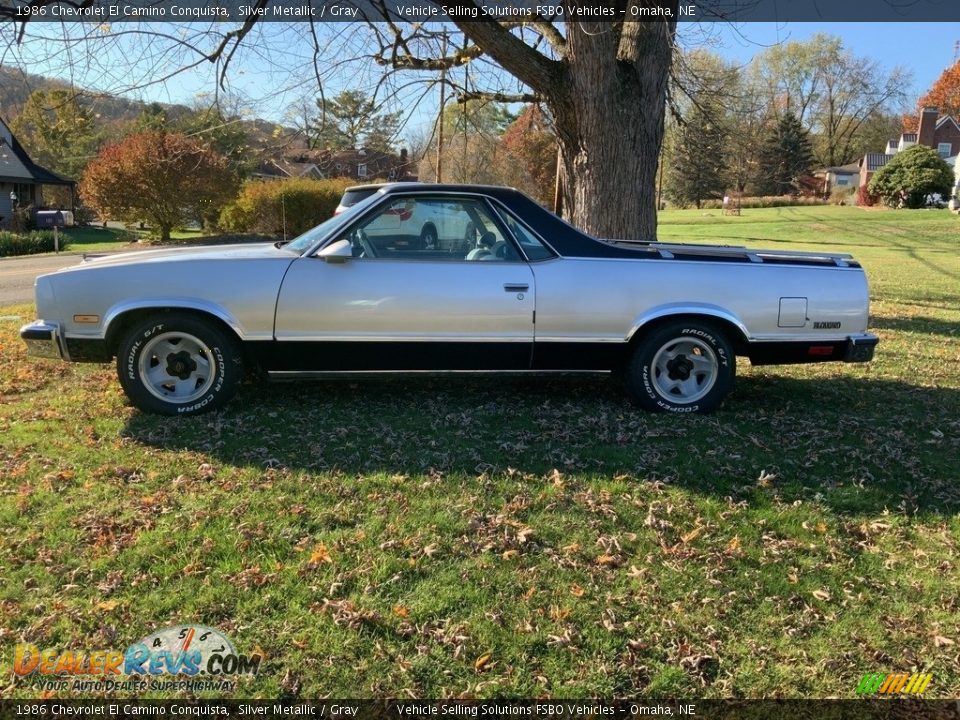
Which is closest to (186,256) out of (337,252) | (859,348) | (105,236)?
(337,252)

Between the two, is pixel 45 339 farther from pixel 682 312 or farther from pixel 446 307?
pixel 682 312

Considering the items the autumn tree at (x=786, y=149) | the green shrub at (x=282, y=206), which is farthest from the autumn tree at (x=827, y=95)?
the green shrub at (x=282, y=206)

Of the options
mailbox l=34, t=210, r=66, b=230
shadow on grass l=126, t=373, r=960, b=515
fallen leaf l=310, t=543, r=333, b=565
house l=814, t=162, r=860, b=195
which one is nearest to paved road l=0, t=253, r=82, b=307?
mailbox l=34, t=210, r=66, b=230

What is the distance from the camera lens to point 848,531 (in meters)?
3.69

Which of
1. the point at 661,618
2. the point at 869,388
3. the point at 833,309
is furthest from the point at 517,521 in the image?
the point at 869,388

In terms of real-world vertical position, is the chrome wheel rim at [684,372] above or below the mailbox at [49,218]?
below

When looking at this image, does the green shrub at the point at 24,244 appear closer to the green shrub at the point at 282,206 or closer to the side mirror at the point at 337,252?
the green shrub at the point at 282,206

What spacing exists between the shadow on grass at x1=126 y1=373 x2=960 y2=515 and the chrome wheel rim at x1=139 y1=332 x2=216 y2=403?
21 centimetres

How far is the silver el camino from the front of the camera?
4844 millimetres

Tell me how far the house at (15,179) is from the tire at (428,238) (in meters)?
39.5

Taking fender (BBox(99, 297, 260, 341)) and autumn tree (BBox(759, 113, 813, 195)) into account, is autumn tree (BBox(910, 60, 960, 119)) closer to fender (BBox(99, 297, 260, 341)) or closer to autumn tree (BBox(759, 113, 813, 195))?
autumn tree (BBox(759, 113, 813, 195))

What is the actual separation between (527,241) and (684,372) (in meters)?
1.54

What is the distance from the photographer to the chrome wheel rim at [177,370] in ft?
16.2

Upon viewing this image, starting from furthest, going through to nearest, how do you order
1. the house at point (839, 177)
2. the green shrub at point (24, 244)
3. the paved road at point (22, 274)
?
the house at point (839, 177), the green shrub at point (24, 244), the paved road at point (22, 274)
